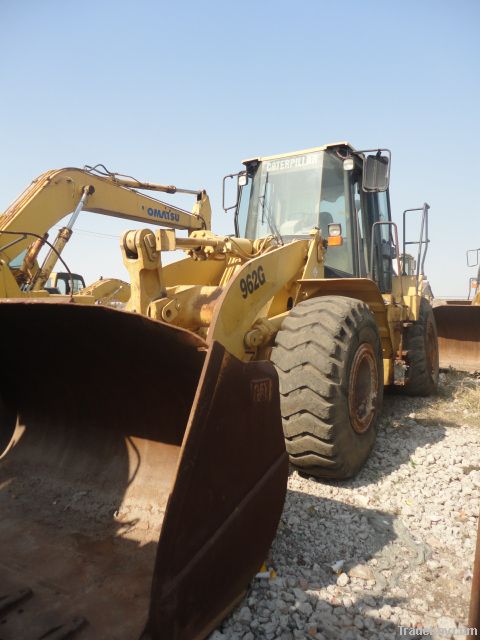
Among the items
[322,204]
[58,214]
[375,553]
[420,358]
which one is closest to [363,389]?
[375,553]

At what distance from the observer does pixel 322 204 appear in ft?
16.0

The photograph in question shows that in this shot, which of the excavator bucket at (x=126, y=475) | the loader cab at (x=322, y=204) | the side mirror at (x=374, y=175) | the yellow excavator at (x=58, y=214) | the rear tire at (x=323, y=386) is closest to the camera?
the excavator bucket at (x=126, y=475)

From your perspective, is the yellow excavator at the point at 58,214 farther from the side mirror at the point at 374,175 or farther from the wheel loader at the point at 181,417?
the side mirror at the point at 374,175

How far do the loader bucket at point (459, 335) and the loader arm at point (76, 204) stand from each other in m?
4.67

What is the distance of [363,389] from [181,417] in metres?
1.67

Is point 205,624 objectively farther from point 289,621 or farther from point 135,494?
point 135,494

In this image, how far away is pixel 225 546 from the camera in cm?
198

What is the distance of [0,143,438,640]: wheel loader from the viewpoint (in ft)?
6.11

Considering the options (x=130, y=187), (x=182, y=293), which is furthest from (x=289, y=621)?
(x=130, y=187)

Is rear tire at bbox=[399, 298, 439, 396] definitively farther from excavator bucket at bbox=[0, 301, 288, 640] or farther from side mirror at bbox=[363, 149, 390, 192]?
excavator bucket at bbox=[0, 301, 288, 640]

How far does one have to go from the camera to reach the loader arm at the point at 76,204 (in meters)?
5.86

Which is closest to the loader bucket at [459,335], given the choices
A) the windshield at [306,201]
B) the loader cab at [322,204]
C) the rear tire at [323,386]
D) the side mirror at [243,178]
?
the loader cab at [322,204]

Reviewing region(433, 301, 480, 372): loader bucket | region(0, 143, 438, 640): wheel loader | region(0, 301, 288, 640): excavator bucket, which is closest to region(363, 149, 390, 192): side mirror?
region(0, 143, 438, 640): wheel loader

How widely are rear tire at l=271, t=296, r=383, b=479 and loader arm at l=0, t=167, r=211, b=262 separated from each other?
3.37 metres
